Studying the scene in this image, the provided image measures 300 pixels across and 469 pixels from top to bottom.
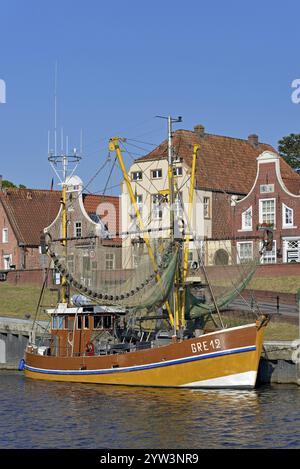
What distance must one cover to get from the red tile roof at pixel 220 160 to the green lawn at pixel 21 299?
52.4 ft

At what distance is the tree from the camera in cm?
12336

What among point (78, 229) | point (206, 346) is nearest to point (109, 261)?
point (206, 346)

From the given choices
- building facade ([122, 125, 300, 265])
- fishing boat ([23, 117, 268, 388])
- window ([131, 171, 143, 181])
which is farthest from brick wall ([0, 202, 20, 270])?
fishing boat ([23, 117, 268, 388])

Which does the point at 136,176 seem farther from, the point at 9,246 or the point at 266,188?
the point at 9,246

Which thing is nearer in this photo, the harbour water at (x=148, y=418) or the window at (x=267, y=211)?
the harbour water at (x=148, y=418)

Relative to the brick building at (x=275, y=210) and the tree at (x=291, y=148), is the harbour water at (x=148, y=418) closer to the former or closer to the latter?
the brick building at (x=275, y=210)

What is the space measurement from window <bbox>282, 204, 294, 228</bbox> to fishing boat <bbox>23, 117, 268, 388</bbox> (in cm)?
2363

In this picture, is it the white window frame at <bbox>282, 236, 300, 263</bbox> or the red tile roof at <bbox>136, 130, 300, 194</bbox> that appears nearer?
the white window frame at <bbox>282, 236, 300, 263</bbox>

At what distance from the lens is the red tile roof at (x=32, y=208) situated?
97125 mm

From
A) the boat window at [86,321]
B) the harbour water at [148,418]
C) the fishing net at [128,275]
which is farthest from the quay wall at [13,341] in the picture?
the harbour water at [148,418]

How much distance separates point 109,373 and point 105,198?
169ft

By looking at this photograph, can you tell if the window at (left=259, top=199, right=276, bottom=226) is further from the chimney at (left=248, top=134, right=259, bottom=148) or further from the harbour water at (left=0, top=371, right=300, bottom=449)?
the harbour water at (left=0, top=371, right=300, bottom=449)
